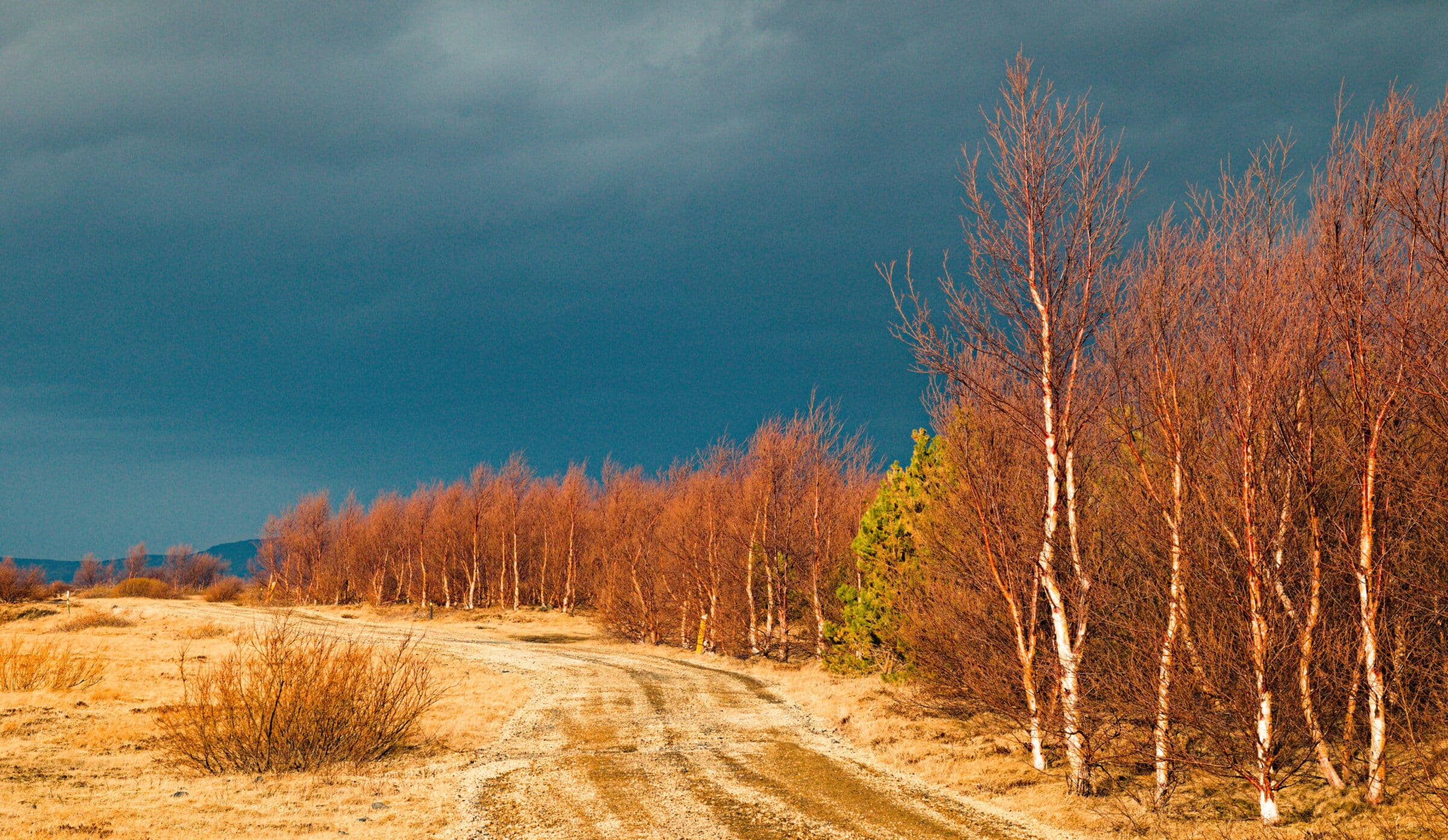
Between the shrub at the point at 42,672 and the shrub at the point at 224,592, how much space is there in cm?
6400

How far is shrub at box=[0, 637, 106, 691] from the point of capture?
74.5ft

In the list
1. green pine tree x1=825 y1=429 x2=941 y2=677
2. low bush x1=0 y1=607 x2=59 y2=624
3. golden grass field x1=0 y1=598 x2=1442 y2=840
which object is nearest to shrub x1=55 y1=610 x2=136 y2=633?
low bush x1=0 y1=607 x2=59 y2=624

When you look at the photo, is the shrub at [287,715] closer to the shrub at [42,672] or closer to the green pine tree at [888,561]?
the shrub at [42,672]

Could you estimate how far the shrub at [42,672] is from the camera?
2270cm

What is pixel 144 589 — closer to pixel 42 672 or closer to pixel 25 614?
pixel 25 614

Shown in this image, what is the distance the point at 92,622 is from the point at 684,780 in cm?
4667

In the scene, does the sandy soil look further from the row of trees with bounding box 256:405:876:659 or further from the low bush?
the low bush

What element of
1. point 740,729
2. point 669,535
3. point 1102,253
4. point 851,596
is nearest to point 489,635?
point 669,535

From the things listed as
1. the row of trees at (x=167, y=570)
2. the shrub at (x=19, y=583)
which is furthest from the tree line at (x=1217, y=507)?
the row of trees at (x=167, y=570)

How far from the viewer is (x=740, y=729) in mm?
20219

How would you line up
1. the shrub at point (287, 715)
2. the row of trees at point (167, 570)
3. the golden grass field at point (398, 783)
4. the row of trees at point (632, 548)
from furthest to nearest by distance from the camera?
1. the row of trees at point (167, 570)
2. the row of trees at point (632, 548)
3. the shrub at point (287, 715)
4. the golden grass field at point (398, 783)

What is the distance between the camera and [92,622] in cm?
4475

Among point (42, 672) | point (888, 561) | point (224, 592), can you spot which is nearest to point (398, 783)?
point (888, 561)

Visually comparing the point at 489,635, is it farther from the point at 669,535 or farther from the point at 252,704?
the point at 252,704
